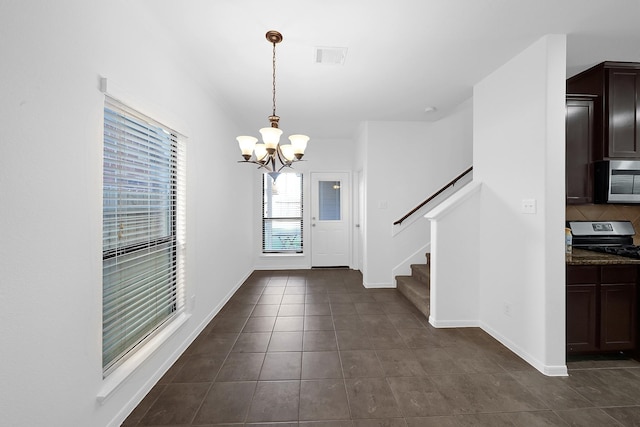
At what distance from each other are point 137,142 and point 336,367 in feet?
7.53

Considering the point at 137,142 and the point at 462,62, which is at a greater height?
the point at 462,62

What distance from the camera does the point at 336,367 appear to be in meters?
2.25

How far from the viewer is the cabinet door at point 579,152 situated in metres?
2.47

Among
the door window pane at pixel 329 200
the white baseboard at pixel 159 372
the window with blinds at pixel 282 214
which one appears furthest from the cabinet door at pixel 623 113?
the window with blinds at pixel 282 214

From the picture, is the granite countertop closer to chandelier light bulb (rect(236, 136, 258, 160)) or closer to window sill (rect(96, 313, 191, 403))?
chandelier light bulb (rect(236, 136, 258, 160))

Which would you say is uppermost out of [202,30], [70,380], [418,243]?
[202,30]

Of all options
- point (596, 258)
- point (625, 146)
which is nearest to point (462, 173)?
point (625, 146)

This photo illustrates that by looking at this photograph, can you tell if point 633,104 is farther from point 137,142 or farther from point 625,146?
point 137,142

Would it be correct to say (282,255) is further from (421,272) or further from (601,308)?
(601,308)

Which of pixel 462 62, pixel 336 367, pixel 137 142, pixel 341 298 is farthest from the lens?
pixel 341 298

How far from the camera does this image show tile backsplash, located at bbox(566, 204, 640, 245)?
2789 mm

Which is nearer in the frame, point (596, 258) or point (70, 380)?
point (70, 380)

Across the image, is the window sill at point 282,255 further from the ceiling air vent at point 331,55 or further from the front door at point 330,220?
the ceiling air vent at point 331,55

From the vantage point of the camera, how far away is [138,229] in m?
1.97
